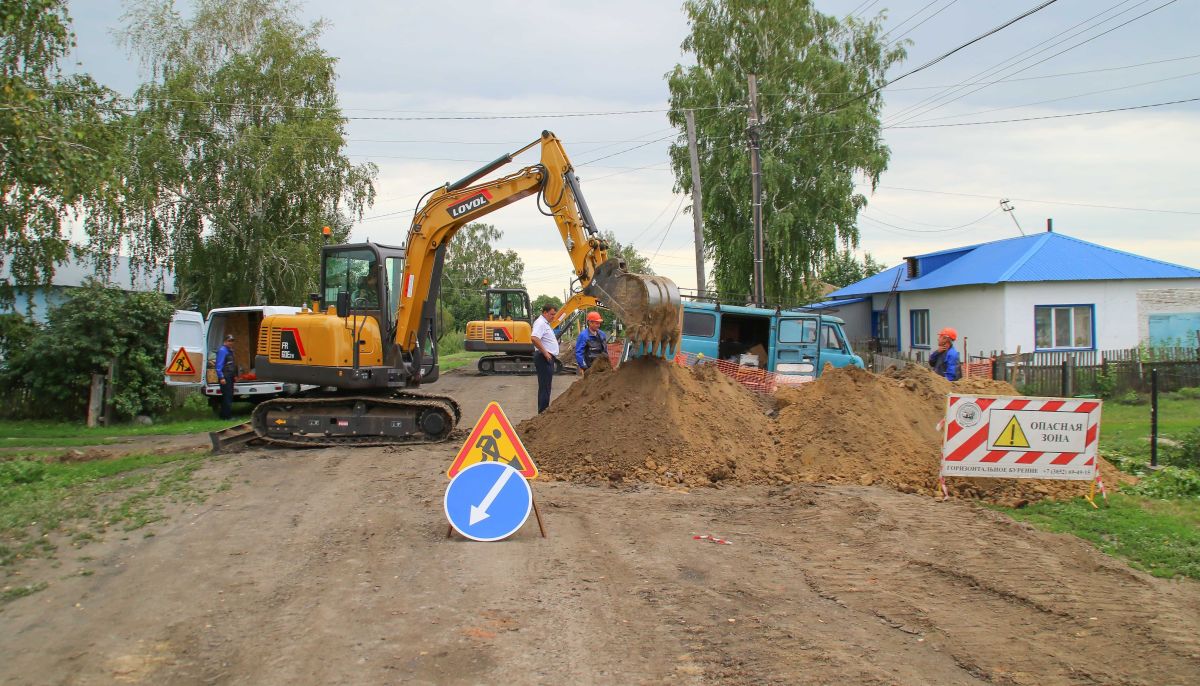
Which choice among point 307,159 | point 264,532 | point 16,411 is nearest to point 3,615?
point 264,532

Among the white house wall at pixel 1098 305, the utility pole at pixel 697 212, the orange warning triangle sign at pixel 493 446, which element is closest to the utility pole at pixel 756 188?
the utility pole at pixel 697 212

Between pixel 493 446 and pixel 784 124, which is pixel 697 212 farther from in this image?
pixel 493 446

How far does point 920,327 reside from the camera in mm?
31891

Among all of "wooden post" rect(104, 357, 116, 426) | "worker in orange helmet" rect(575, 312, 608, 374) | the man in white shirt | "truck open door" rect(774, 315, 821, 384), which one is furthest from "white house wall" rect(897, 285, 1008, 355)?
A: "wooden post" rect(104, 357, 116, 426)

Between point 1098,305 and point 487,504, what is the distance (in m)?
24.7

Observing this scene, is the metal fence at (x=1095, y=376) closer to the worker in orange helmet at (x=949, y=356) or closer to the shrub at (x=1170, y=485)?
the worker in orange helmet at (x=949, y=356)

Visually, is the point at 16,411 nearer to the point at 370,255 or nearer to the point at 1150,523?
the point at 370,255

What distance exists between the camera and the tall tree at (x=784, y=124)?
3428 centimetres

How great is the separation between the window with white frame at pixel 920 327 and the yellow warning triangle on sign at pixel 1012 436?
22327 millimetres

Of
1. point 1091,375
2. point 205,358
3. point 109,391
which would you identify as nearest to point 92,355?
point 109,391

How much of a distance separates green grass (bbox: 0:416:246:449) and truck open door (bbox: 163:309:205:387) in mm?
942

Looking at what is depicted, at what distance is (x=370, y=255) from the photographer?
13672 millimetres

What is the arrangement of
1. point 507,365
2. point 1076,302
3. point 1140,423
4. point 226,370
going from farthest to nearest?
point 507,365, point 1076,302, point 226,370, point 1140,423

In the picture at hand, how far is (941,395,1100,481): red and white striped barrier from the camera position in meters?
9.72
